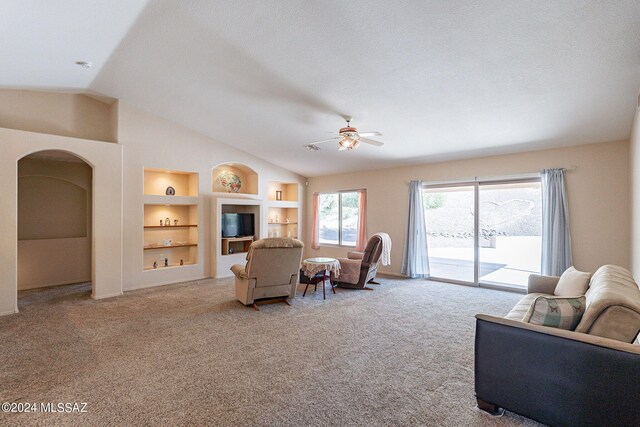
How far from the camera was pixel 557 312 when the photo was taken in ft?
6.89

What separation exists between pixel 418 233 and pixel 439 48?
14.1ft

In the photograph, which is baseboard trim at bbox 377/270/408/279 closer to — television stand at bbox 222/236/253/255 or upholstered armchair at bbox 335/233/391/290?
upholstered armchair at bbox 335/233/391/290

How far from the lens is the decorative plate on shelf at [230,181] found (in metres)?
7.70

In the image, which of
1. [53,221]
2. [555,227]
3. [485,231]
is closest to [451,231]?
[485,231]

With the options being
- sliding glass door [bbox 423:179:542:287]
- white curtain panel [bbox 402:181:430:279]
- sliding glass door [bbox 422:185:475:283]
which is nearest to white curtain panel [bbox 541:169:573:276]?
sliding glass door [bbox 423:179:542:287]

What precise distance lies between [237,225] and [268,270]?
3265 millimetres

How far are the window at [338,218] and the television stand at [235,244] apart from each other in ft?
7.27

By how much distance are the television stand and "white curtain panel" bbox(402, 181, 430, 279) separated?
3881mm

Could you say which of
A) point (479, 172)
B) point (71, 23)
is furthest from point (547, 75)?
point (71, 23)

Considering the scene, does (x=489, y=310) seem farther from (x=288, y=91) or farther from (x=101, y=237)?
(x=101, y=237)

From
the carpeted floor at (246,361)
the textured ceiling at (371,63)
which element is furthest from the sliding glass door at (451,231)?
the carpeted floor at (246,361)

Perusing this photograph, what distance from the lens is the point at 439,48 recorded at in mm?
3090

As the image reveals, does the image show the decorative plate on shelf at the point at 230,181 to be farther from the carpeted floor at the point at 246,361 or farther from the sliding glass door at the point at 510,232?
the sliding glass door at the point at 510,232

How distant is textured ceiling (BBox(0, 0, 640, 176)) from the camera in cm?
273
